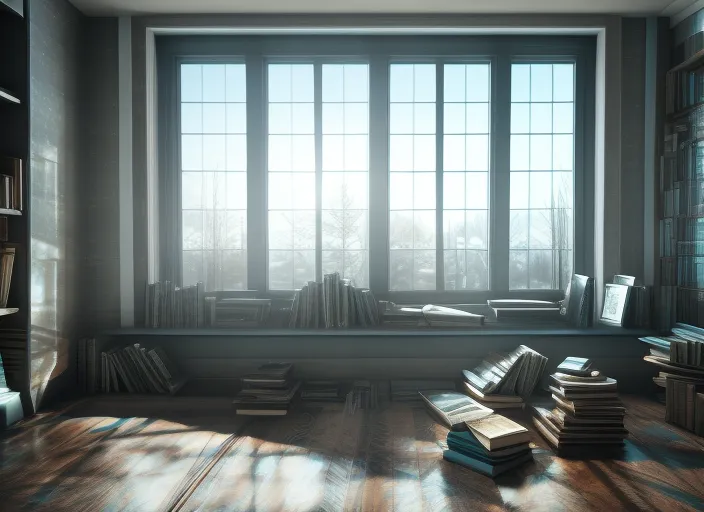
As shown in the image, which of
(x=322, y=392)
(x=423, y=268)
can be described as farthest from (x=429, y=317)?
(x=322, y=392)

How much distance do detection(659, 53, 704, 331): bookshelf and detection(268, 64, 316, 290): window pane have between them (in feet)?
9.73

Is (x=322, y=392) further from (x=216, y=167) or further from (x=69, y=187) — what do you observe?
(x=69, y=187)

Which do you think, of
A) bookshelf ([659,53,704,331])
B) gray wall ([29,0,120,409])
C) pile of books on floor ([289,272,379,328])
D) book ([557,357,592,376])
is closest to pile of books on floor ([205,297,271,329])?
pile of books on floor ([289,272,379,328])

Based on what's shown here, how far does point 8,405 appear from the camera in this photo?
11.1ft

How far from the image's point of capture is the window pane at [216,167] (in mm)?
4641

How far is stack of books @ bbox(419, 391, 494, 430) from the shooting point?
10.5 feet

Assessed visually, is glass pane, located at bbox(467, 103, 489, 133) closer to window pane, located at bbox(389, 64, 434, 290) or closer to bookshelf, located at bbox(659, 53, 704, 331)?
window pane, located at bbox(389, 64, 434, 290)

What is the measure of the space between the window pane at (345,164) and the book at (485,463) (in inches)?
84.0

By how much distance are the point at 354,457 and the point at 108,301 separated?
2629mm

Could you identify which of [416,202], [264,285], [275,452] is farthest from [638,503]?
[264,285]

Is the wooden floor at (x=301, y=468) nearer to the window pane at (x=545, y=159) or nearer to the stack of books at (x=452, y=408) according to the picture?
the stack of books at (x=452, y=408)

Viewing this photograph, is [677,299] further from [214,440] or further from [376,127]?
[214,440]

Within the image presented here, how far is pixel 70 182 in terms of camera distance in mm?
4137

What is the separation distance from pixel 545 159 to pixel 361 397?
2.64m
